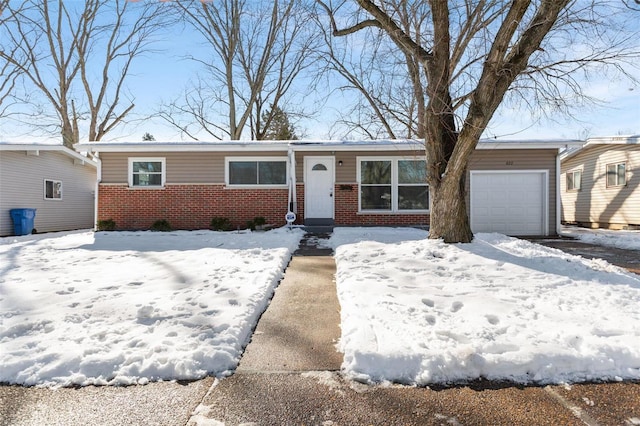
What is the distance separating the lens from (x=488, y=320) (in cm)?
314

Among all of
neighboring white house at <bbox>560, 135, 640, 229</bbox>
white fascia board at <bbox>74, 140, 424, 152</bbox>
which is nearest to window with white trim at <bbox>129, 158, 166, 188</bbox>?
white fascia board at <bbox>74, 140, 424, 152</bbox>

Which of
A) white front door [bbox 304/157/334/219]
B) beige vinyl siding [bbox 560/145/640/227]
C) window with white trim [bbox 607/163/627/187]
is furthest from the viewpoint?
window with white trim [bbox 607/163/627/187]

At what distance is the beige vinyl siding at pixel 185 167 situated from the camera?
11.6m

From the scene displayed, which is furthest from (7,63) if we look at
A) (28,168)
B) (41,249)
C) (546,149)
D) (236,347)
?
(546,149)

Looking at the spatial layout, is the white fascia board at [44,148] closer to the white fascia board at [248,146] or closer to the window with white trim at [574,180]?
the white fascia board at [248,146]

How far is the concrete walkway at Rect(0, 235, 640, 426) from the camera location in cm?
197

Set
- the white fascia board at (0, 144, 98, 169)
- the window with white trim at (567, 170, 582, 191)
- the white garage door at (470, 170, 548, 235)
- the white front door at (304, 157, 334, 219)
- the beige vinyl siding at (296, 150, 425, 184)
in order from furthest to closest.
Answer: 1. the window with white trim at (567, 170, 582, 191)
2. the white fascia board at (0, 144, 98, 169)
3. the white front door at (304, 157, 334, 219)
4. the beige vinyl siding at (296, 150, 425, 184)
5. the white garage door at (470, 170, 548, 235)

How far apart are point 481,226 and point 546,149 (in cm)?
305

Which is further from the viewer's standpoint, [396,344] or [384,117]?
[384,117]

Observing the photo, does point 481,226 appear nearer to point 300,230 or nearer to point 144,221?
point 300,230

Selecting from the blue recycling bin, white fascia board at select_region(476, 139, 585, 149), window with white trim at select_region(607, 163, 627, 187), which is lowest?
the blue recycling bin

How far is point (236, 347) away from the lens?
109 inches

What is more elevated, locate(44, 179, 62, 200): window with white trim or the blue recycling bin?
locate(44, 179, 62, 200): window with white trim

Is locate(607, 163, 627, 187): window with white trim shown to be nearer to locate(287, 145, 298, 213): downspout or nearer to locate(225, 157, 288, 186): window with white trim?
locate(287, 145, 298, 213): downspout
